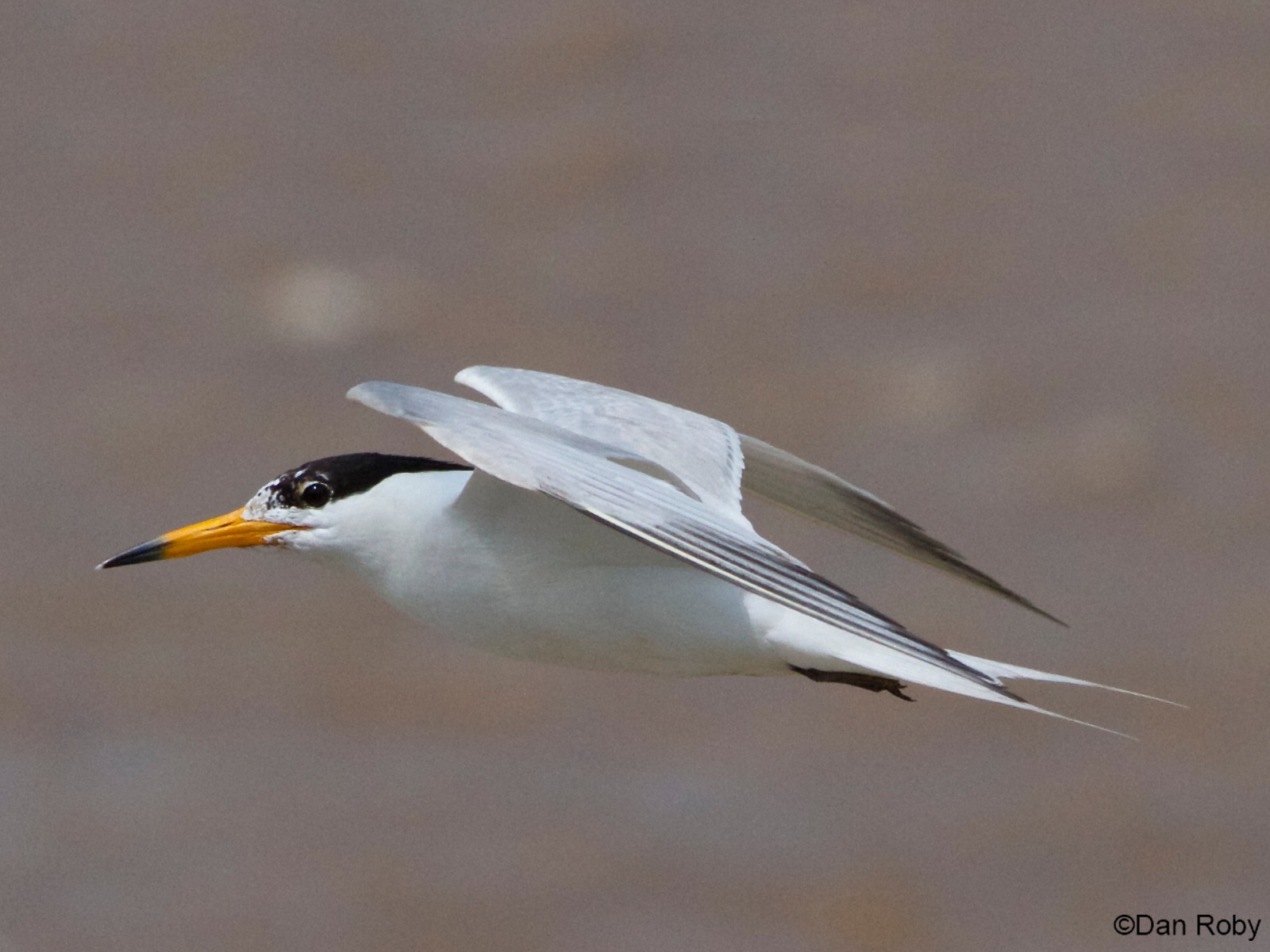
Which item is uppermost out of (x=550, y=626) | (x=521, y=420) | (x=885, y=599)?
(x=885, y=599)

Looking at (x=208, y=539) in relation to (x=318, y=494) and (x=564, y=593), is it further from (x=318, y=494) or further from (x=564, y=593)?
(x=564, y=593)

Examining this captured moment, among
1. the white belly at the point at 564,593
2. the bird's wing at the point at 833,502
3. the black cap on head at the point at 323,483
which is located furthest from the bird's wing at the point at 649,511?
the bird's wing at the point at 833,502

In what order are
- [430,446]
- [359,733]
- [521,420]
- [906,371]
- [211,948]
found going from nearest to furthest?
[521,420] < [430,446] < [211,948] < [359,733] < [906,371]

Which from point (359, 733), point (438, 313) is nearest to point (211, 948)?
point (359, 733)

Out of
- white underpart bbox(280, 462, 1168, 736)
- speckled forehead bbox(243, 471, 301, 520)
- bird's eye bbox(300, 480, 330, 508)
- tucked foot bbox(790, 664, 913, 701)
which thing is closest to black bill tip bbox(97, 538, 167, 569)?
speckled forehead bbox(243, 471, 301, 520)

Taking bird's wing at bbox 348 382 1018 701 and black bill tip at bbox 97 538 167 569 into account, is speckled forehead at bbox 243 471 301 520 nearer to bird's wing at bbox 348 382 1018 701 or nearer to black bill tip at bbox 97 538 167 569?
black bill tip at bbox 97 538 167 569

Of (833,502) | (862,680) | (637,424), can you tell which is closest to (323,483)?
(637,424)

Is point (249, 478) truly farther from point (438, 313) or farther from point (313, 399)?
point (438, 313)
